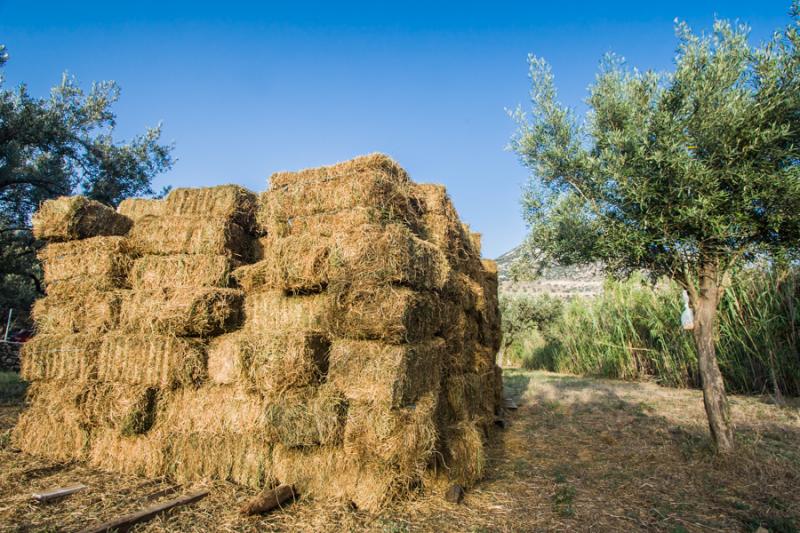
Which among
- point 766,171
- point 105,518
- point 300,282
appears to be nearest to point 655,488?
point 766,171

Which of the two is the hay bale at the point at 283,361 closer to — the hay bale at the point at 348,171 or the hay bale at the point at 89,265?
the hay bale at the point at 348,171

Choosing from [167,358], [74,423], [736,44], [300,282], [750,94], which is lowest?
[74,423]

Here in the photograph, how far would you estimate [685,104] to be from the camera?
6.45 meters

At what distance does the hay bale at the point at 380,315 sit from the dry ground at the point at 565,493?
1924 mm

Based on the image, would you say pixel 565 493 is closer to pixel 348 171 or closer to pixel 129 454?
pixel 348 171

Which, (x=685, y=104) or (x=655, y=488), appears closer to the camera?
(x=655, y=488)

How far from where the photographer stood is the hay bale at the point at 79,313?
21.8ft

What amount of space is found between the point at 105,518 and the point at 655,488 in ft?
21.8

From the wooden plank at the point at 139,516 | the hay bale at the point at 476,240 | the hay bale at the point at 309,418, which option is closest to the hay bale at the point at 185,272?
the hay bale at the point at 309,418

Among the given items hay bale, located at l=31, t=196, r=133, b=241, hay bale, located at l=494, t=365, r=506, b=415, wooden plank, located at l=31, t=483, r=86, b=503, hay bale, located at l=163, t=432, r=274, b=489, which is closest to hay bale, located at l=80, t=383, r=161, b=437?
hay bale, located at l=163, t=432, r=274, b=489

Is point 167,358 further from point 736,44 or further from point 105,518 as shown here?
point 736,44

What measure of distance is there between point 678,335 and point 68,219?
16316mm

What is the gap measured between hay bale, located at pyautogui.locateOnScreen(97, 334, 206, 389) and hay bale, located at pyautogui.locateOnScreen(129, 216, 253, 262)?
155 centimetres

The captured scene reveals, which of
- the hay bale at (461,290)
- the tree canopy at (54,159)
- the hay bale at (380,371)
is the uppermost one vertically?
the tree canopy at (54,159)
